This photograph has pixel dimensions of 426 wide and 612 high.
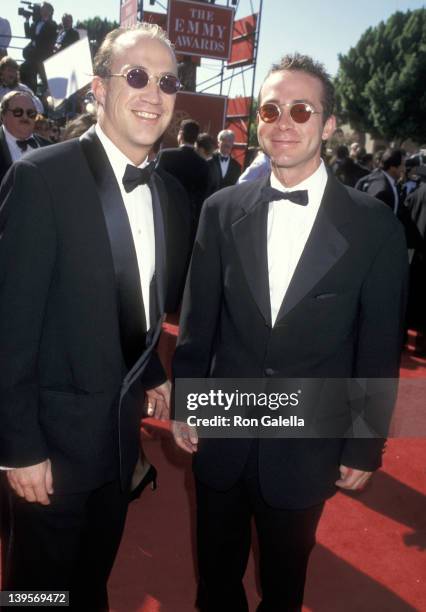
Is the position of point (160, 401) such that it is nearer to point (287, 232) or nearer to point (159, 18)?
point (287, 232)

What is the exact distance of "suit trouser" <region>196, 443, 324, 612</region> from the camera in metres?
1.98

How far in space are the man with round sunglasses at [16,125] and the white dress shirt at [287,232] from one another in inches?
136

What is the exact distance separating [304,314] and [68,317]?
2.61 feet

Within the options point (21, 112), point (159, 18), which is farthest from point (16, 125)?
point (159, 18)

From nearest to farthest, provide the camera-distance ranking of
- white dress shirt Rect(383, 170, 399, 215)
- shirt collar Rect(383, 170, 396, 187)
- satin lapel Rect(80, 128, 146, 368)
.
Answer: satin lapel Rect(80, 128, 146, 368)
white dress shirt Rect(383, 170, 399, 215)
shirt collar Rect(383, 170, 396, 187)

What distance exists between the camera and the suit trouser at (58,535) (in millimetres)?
1815

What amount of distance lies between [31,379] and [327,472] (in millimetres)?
1113

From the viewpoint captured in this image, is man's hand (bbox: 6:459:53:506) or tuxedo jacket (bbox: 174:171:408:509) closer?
man's hand (bbox: 6:459:53:506)

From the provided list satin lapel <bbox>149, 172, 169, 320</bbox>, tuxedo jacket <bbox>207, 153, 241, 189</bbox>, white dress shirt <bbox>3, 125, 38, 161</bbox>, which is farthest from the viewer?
tuxedo jacket <bbox>207, 153, 241, 189</bbox>

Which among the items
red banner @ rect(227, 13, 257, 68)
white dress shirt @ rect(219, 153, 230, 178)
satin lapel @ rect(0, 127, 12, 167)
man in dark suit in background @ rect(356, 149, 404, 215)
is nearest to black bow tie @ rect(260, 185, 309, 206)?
satin lapel @ rect(0, 127, 12, 167)

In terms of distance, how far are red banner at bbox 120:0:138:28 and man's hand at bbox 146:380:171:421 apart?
12.1m

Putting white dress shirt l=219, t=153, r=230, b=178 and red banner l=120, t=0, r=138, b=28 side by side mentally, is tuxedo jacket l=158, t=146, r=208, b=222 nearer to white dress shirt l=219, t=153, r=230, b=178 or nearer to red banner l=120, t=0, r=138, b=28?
white dress shirt l=219, t=153, r=230, b=178

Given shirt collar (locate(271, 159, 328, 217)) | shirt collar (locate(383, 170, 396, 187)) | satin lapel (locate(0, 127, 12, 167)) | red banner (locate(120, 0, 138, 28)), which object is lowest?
shirt collar (locate(383, 170, 396, 187))

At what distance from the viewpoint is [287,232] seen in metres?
2.00
